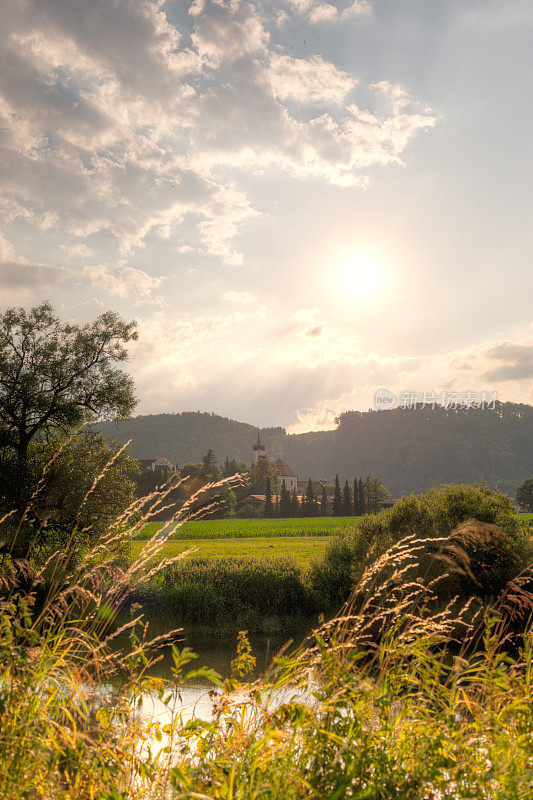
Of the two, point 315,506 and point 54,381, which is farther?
point 315,506

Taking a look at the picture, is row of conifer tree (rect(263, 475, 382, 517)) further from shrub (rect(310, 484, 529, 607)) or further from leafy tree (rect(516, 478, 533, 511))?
shrub (rect(310, 484, 529, 607))

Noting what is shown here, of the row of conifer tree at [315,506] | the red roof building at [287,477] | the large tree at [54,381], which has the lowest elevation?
the row of conifer tree at [315,506]

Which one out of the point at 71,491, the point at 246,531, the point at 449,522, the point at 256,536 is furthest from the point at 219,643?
the point at 246,531

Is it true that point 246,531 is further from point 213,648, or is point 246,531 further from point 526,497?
point 526,497

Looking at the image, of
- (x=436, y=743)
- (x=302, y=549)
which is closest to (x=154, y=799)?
(x=436, y=743)

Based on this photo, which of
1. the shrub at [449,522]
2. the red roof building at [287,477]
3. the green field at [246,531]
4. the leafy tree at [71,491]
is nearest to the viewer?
the shrub at [449,522]

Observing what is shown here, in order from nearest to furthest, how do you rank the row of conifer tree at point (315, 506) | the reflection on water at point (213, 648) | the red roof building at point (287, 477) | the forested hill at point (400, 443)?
1. the reflection on water at point (213, 648)
2. the row of conifer tree at point (315, 506)
3. the red roof building at point (287, 477)
4. the forested hill at point (400, 443)

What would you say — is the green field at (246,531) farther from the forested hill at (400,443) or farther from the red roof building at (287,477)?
the forested hill at (400,443)

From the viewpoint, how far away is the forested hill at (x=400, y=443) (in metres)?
135

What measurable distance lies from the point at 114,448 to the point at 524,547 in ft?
50.7

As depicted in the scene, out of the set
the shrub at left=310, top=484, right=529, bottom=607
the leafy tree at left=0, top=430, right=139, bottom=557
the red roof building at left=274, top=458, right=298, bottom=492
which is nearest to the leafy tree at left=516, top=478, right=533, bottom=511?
the red roof building at left=274, top=458, right=298, bottom=492

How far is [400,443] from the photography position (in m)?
148

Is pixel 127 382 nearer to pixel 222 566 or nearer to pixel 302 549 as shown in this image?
pixel 222 566

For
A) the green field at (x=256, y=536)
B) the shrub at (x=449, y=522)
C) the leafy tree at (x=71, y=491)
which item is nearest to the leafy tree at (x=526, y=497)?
the green field at (x=256, y=536)
